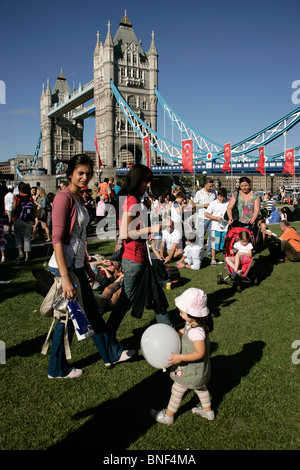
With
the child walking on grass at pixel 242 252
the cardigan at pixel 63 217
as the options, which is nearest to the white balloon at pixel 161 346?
the cardigan at pixel 63 217

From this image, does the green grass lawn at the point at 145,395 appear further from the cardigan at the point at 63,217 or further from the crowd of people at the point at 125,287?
the cardigan at the point at 63,217

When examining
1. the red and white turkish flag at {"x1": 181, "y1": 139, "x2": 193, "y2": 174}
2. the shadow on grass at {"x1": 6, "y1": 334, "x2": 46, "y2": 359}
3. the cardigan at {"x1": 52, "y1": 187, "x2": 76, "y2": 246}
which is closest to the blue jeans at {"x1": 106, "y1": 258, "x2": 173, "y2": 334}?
the cardigan at {"x1": 52, "y1": 187, "x2": 76, "y2": 246}

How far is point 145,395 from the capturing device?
122 inches

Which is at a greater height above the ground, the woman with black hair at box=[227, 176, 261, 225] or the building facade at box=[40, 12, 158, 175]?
the building facade at box=[40, 12, 158, 175]

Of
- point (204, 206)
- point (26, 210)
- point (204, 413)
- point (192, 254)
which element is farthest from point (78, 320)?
point (204, 206)

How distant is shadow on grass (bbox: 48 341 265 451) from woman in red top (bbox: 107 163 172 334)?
2.38 ft

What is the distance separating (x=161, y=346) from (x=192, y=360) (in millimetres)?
246

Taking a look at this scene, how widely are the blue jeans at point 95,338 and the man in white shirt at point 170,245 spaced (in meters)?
4.81

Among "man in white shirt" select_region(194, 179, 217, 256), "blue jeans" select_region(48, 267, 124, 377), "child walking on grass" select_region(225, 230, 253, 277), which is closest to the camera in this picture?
"blue jeans" select_region(48, 267, 124, 377)

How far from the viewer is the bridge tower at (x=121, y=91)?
2356 inches

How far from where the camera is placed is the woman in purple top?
9.50 feet

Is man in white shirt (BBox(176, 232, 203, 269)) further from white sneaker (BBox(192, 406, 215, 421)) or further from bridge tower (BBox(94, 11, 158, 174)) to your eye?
bridge tower (BBox(94, 11, 158, 174))
